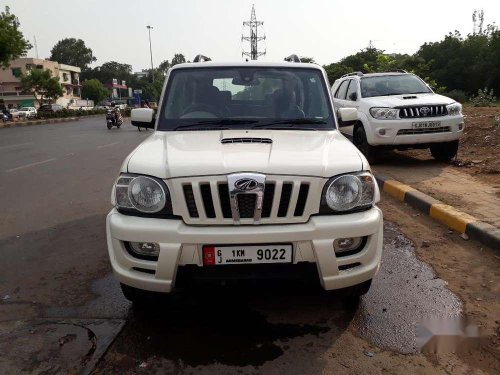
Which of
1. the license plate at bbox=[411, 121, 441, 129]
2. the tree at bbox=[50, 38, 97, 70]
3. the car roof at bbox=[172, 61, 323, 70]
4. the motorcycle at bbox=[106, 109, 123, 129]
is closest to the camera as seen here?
the car roof at bbox=[172, 61, 323, 70]

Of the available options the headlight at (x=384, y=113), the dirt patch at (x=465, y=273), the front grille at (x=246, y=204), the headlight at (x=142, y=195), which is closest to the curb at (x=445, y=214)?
the dirt patch at (x=465, y=273)

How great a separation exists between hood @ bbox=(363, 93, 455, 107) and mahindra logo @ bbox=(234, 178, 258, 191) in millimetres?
5790

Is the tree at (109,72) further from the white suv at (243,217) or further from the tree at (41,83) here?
the white suv at (243,217)

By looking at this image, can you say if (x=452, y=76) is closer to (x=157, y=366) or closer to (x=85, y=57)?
(x=157, y=366)

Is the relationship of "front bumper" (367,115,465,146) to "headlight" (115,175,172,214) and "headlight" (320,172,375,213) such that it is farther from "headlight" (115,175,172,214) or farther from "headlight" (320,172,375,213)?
"headlight" (115,175,172,214)

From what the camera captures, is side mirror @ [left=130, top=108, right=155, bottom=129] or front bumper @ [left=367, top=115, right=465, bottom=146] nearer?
side mirror @ [left=130, top=108, right=155, bottom=129]

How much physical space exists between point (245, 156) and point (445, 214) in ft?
10.3

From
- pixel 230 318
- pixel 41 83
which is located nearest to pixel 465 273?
pixel 230 318

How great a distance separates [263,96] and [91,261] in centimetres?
211

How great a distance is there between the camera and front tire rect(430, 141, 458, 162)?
802cm

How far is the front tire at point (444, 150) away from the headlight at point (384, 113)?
42.0 inches

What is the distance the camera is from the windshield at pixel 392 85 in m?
8.55

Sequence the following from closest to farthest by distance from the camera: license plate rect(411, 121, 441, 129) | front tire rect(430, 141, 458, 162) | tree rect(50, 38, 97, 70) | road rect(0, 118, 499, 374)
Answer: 1. road rect(0, 118, 499, 374)
2. license plate rect(411, 121, 441, 129)
3. front tire rect(430, 141, 458, 162)
4. tree rect(50, 38, 97, 70)

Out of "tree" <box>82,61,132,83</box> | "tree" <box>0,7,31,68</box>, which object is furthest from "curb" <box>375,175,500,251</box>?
"tree" <box>82,61,132,83</box>
